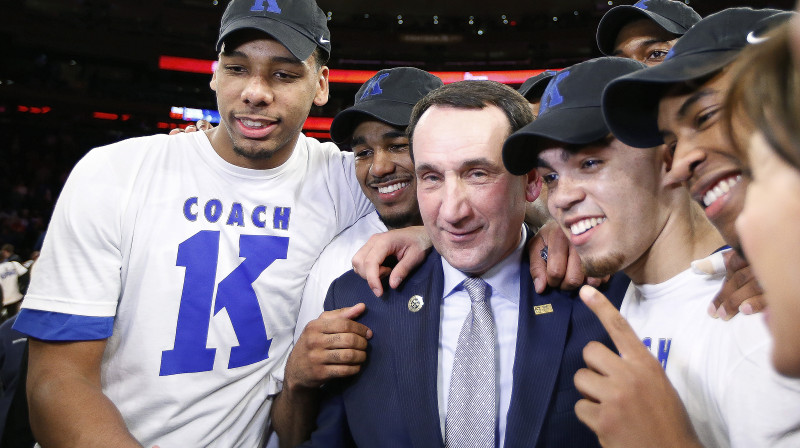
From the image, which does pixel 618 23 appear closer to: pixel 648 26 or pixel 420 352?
pixel 648 26

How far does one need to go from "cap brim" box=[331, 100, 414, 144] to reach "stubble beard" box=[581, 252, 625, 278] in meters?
0.96

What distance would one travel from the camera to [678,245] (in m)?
1.38

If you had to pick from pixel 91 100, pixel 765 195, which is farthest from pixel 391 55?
pixel 765 195

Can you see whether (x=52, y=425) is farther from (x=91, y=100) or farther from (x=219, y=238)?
(x=91, y=100)

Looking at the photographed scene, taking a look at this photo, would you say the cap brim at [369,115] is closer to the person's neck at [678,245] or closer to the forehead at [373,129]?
the forehead at [373,129]

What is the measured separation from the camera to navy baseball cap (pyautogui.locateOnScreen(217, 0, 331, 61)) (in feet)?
6.18

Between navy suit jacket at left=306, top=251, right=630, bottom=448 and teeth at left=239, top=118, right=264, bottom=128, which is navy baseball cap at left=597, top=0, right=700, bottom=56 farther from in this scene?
teeth at left=239, top=118, right=264, bottom=128

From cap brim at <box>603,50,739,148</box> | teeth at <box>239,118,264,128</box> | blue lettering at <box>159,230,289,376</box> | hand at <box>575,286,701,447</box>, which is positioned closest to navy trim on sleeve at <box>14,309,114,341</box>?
blue lettering at <box>159,230,289,376</box>

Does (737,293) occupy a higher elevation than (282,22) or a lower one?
lower

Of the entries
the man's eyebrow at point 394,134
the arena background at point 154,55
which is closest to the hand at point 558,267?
the man's eyebrow at point 394,134

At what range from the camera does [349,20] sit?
16.8m

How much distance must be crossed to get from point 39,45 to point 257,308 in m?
16.2

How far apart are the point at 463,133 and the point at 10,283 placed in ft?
17.8

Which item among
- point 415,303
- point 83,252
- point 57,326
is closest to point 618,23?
point 415,303
